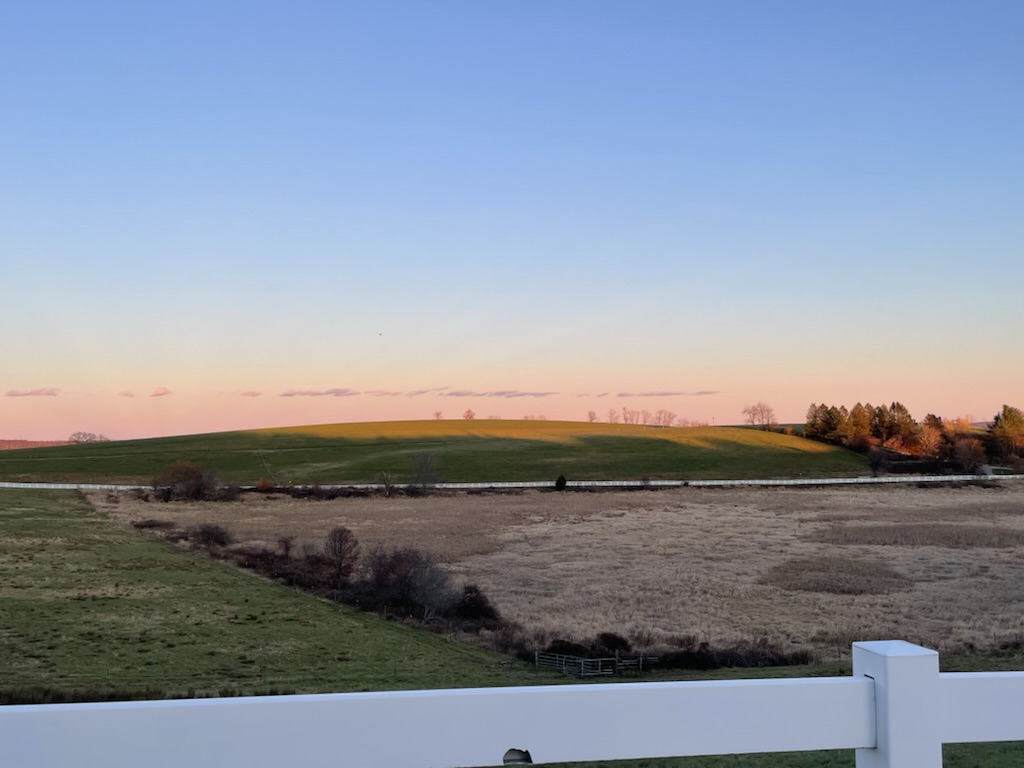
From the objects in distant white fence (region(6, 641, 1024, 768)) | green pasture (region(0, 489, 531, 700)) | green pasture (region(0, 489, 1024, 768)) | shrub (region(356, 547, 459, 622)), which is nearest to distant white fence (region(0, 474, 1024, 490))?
green pasture (region(0, 489, 531, 700))

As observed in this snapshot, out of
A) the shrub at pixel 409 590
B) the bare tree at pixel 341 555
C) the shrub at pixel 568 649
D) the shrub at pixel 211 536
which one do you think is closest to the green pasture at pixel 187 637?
the shrub at pixel 568 649

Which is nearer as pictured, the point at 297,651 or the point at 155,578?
the point at 297,651

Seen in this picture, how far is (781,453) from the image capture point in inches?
3772

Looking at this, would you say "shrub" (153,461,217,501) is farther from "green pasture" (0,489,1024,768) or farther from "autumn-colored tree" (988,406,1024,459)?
"autumn-colored tree" (988,406,1024,459)

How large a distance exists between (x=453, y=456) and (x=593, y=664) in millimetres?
76083

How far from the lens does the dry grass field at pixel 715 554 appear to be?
77.5ft

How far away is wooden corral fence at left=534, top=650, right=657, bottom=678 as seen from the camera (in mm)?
19078

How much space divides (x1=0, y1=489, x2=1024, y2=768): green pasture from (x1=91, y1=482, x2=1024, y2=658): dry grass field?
414 cm

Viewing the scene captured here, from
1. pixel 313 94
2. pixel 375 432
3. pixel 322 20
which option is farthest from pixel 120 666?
A: pixel 375 432

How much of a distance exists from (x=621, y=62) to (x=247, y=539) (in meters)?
31.6

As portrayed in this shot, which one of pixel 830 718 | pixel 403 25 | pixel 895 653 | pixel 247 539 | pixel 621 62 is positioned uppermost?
pixel 621 62

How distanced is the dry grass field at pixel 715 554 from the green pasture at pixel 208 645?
4.14 meters

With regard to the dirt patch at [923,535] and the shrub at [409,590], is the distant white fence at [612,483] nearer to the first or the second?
the dirt patch at [923,535]

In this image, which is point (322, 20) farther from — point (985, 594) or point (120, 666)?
point (985, 594)
